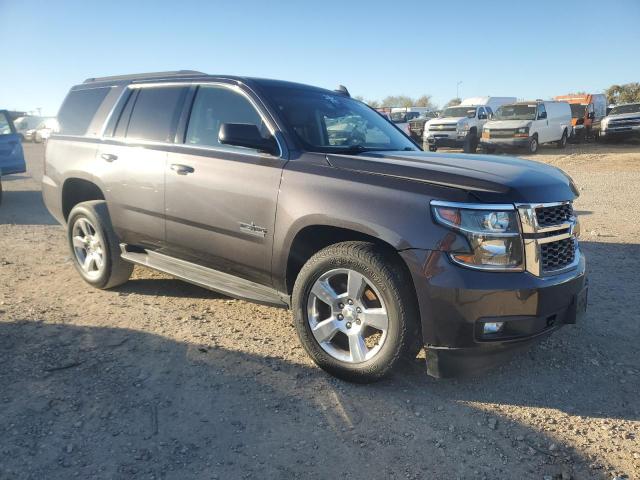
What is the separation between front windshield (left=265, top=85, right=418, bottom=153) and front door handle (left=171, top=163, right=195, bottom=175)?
827mm

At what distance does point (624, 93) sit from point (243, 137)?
2162 inches

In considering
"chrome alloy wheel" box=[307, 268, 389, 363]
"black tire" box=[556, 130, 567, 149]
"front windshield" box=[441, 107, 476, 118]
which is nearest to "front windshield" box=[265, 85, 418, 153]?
"chrome alloy wheel" box=[307, 268, 389, 363]

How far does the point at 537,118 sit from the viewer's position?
20484mm

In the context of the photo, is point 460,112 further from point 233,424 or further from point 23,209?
point 233,424

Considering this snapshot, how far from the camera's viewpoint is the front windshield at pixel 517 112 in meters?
20.4

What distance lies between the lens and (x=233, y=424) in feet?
9.00

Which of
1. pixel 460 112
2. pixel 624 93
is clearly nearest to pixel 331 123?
pixel 460 112

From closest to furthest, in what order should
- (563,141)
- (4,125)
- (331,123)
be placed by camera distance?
(331,123), (4,125), (563,141)

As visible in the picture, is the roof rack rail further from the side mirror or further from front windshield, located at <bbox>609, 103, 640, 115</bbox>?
front windshield, located at <bbox>609, 103, 640, 115</bbox>

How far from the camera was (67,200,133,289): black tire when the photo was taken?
4.62m

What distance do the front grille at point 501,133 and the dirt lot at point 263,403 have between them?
657 inches

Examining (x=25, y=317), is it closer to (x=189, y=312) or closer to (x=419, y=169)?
(x=189, y=312)

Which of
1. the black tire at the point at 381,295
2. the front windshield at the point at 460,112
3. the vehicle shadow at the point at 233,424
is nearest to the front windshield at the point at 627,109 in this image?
the front windshield at the point at 460,112

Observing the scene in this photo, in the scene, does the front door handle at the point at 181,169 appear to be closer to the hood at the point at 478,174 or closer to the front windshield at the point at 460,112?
the hood at the point at 478,174
